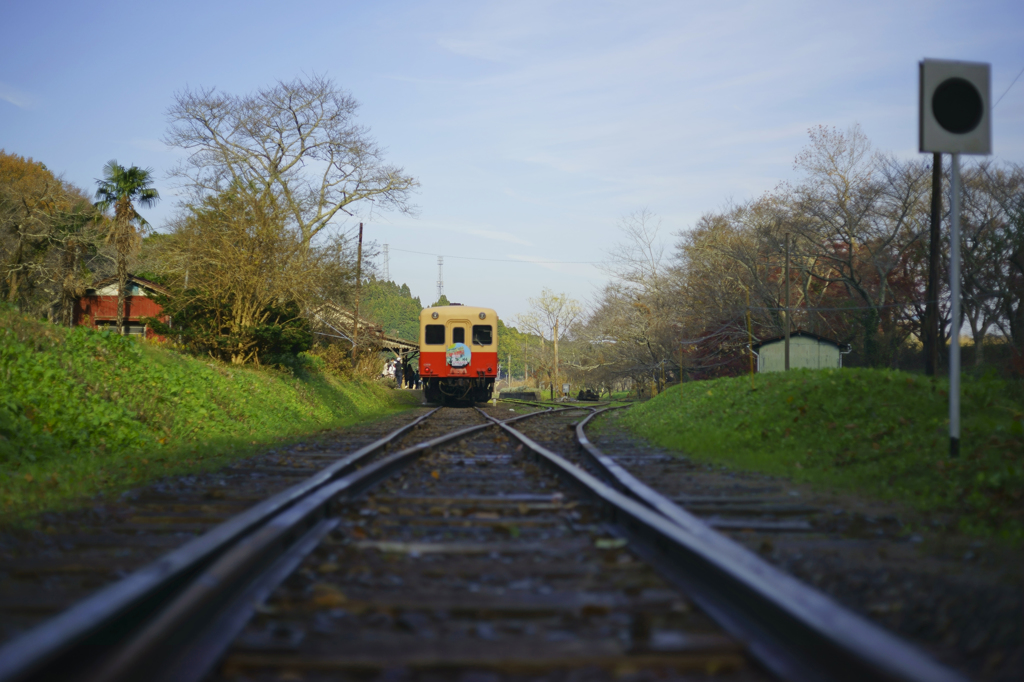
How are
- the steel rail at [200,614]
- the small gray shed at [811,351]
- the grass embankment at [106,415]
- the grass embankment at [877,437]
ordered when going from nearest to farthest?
the steel rail at [200,614]
the grass embankment at [877,437]
the grass embankment at [106,415]
the small gray shed at [811,351]

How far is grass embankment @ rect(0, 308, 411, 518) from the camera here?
628 cm

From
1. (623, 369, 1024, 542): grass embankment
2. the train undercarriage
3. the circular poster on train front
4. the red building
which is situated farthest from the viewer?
the red building

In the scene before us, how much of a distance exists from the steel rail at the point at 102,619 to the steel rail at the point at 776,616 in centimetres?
196

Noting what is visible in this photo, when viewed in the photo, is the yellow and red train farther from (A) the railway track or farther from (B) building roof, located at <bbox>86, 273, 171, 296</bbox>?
(B) building roof, located at <bbox>86, 273, 171, 296</bbox>

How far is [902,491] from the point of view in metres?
5.42

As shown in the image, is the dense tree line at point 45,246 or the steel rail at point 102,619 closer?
the steel rail at point 102,619

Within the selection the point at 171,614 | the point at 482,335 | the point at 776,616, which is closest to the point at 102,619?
the point at 171,614

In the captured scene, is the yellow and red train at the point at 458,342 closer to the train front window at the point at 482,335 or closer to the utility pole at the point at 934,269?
the train front window at the point at 482,335

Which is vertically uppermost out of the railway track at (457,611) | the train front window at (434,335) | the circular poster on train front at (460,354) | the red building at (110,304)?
the red building at (110,304)

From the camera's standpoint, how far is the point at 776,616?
235 cm

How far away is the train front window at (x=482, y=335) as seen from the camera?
2348cm

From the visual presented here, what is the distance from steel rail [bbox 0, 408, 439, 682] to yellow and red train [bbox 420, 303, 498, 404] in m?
20.0

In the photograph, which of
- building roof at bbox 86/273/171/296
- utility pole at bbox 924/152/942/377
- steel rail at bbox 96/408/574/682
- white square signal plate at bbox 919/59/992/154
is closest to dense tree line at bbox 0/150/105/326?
building roof at bbox 86/273/171/296

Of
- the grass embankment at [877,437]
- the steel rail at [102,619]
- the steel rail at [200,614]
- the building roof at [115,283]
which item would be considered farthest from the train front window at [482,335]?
the building roof at [115,283]
